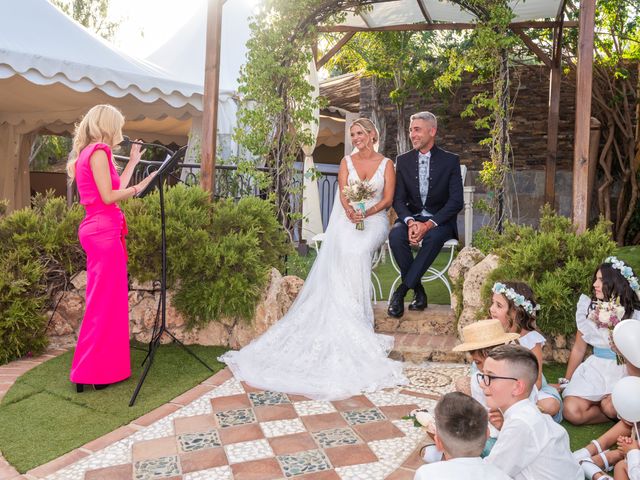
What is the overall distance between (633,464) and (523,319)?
3.75 ft

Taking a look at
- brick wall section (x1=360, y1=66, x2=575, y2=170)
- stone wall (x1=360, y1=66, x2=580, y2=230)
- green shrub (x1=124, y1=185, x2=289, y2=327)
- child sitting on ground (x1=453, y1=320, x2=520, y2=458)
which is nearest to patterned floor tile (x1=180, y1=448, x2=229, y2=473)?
child sitting on ground (x1=453, y1=320, x2=520, y2=458)

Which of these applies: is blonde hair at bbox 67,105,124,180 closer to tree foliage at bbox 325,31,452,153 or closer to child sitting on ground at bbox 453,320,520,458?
child sitting on ground at bbox 453,320,520,458

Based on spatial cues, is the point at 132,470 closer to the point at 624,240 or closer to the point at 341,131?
the point at 624,240

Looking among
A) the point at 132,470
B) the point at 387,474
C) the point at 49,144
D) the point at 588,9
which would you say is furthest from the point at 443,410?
the point at 49,144

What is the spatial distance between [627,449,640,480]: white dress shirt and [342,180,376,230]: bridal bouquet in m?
3.21

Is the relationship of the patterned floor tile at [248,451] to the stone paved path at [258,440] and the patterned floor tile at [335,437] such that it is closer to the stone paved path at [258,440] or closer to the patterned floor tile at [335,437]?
the stone paved path at [258,440]

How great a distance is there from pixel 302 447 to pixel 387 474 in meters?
0.55

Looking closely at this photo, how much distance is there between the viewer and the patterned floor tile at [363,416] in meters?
3.75

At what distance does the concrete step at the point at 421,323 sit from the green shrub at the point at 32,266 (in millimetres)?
2827

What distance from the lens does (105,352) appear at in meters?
4.23

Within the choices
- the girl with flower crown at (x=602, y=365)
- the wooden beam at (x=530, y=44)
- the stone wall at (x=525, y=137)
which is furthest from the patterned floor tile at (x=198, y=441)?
the stone wall at (x=525, y=137)

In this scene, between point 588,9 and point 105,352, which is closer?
point 105,352

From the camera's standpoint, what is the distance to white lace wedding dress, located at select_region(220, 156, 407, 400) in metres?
4.37

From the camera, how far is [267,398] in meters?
4.15
